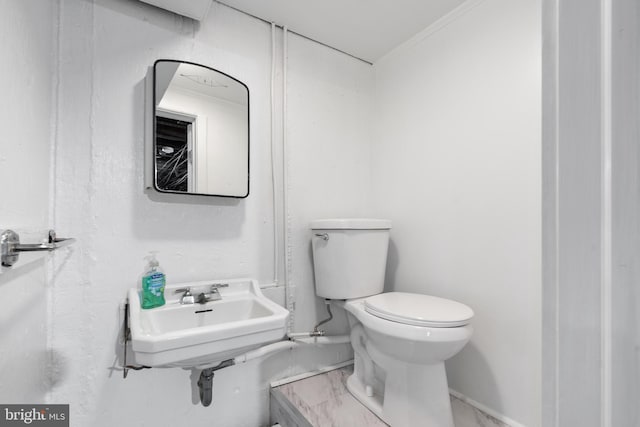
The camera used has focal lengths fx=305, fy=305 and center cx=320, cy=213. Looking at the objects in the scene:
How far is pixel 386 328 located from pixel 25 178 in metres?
1.17

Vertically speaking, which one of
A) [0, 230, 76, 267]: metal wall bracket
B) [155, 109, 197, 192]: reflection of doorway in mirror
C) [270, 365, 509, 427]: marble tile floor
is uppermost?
[155, 109, 197, 192]: reflection of doorway in mirror

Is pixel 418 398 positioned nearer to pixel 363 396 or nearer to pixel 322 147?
pixel 363 396

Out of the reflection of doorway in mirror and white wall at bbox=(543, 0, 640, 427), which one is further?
the reflection of doorway in mirror

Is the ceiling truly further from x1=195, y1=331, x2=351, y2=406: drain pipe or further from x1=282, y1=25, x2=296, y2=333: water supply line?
x1=195, y1=331, x2=351, y2=406: drain pipe

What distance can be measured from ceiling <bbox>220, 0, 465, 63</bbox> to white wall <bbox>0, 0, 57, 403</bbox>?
823 millimetres

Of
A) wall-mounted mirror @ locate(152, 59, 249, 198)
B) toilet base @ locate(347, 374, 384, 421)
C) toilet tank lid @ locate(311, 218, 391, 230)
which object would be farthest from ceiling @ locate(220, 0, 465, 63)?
toilet base @ locate(347, 374, 384, 421)

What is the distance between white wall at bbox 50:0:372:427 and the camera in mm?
1058

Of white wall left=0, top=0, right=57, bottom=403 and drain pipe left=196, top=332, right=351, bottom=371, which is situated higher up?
white wall left=0, top=0, right=57, bottom=403

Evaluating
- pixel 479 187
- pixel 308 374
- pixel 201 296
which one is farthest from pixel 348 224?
pixel 308 374

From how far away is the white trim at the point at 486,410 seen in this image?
3.87 ft

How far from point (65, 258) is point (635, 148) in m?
1.40

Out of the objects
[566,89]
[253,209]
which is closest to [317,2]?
[253,209]

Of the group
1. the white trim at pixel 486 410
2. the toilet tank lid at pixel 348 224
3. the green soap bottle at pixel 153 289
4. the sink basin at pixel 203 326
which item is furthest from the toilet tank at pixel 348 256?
the green soap bottle at pixel 153 289

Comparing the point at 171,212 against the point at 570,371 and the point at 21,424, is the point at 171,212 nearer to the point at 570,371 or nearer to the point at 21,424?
the point at 21,424
